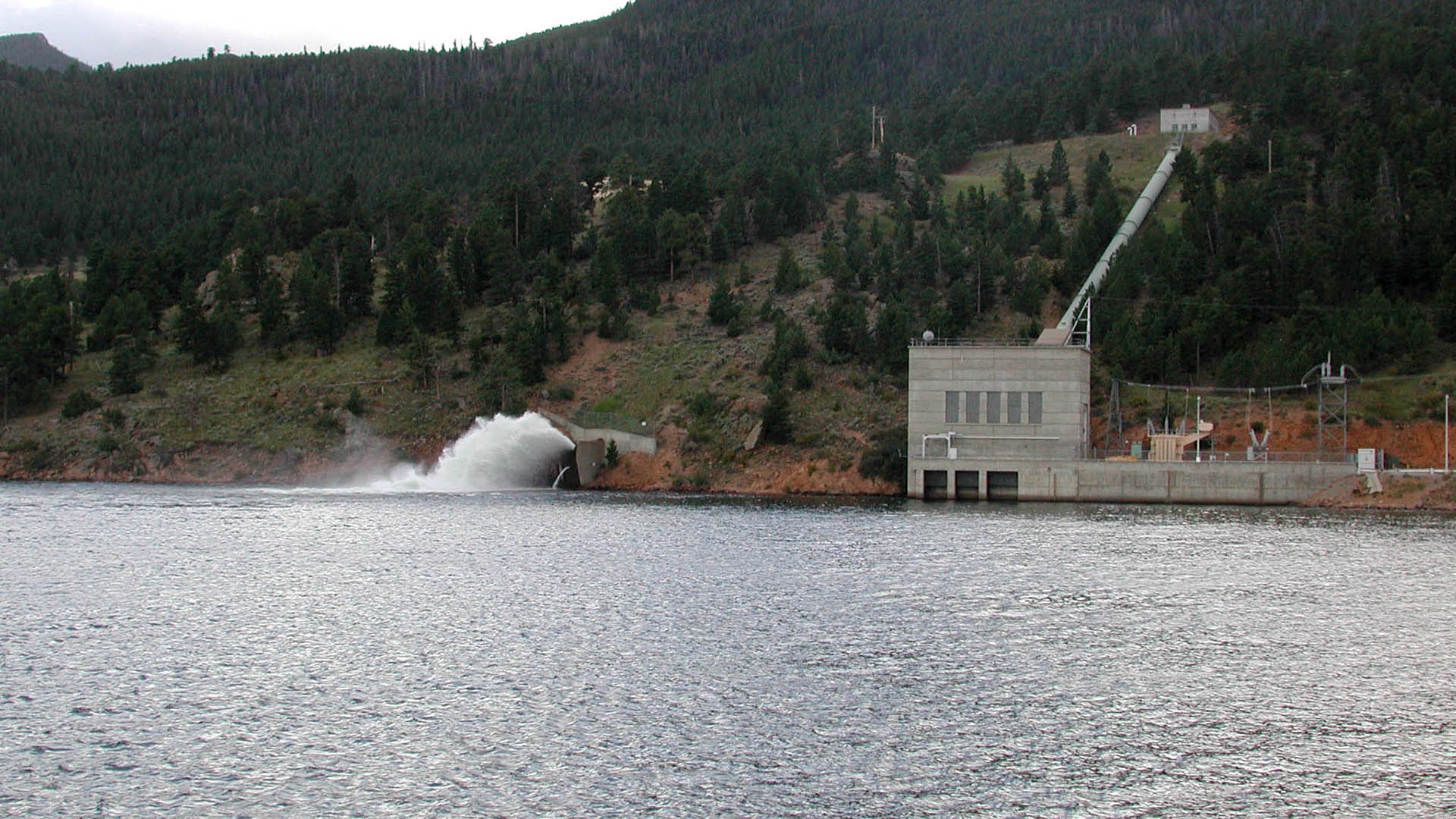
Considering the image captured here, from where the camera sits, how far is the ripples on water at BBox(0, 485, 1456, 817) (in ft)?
79.4

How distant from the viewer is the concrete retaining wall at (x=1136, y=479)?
82.3 meters

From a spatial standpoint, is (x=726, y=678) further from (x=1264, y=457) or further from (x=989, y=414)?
(x=1264, y=457)

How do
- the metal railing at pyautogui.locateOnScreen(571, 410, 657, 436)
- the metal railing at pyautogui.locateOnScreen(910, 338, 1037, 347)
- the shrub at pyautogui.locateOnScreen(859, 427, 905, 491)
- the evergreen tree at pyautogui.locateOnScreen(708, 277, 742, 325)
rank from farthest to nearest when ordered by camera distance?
the evergreen tree at pyautogui.locateOnScreen(708, 277, 742, 325) < the metal railing at pyautogui.locateOnScreen(571, 410, 657, 436) < the shrub at pyautogui.locateOnScreen(859, 427, 905, 491) < the metal railing at pyautogui.locateOnScreen(910, 338, 1037, 347)

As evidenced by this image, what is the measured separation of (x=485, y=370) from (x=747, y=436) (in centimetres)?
2471

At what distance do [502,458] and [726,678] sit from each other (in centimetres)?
7096

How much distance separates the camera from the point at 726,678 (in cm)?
3203

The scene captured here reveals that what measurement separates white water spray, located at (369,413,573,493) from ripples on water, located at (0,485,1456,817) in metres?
40.8

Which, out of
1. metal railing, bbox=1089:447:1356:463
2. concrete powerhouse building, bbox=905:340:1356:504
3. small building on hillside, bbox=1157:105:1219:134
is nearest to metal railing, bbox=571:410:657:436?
concrete powerhouse building, bbox=905:340:1356:504

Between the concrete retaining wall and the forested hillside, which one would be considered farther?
the forested hillside

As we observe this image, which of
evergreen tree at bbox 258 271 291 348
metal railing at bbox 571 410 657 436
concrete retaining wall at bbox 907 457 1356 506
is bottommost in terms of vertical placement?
concrete retaining wall at bbox 907 457 1356 506

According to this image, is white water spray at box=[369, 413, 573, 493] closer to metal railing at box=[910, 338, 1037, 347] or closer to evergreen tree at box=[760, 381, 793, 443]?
evergreen tree at box=[760, 381, 793, 443]

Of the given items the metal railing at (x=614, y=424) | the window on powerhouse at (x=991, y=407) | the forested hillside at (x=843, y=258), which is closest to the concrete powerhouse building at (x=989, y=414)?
the window on powerhouse at (x=991, y=407)

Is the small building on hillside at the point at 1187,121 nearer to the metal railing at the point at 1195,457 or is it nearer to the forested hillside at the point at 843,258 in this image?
the forested hillside at the point at 843,258

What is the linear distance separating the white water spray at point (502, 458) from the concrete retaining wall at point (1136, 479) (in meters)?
26.6
